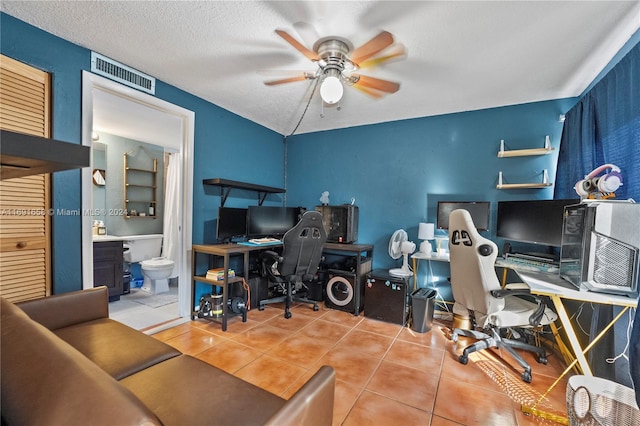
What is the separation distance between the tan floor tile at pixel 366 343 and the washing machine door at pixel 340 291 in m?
0.56

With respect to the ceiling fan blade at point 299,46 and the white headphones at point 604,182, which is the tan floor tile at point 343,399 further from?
the ceiling fan blade at point 299,46

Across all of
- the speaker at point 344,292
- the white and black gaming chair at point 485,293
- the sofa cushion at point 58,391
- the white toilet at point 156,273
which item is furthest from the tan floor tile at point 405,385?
the white toilet at point 156,273

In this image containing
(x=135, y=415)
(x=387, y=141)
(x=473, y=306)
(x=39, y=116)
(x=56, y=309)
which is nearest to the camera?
(x=135, y=415)

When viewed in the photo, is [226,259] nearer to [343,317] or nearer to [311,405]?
[343,317]

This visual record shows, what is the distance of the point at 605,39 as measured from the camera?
5.86ft

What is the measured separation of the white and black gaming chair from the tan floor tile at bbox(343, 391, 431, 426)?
2.63ft

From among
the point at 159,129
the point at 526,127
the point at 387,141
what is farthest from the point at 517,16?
the point at 159,129

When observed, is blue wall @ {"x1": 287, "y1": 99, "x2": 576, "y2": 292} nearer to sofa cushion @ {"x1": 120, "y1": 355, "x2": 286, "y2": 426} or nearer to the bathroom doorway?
the bathroom doorway

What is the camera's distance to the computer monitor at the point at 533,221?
7.34 ft

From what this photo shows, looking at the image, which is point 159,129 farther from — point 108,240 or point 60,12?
point 60,12

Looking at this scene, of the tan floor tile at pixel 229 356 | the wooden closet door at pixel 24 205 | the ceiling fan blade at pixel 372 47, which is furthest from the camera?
the tan floor tile at pixel 229 356

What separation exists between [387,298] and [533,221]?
157 centimetres

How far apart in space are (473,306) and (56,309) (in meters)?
2.85

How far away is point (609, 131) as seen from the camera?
6.02 feet
